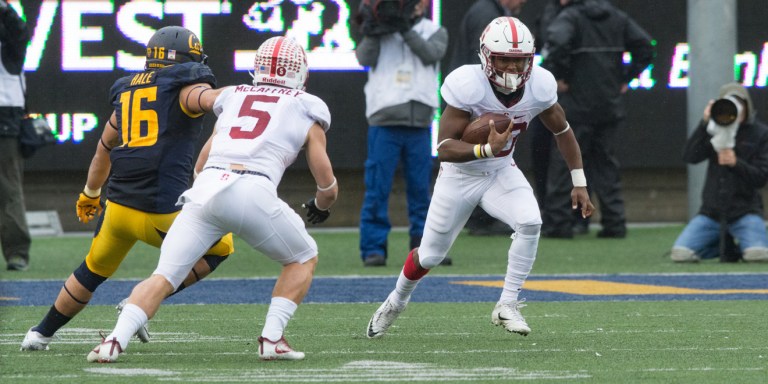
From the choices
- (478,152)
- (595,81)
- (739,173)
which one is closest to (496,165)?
(478,152)

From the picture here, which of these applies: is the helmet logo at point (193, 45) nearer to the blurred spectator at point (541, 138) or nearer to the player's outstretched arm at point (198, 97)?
the player's outstretched arm at point (198, 97)

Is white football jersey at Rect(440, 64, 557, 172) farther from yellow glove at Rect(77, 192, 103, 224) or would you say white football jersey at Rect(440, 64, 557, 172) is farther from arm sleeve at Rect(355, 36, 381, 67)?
arm sleeve at Rect(355, 36, 381, 67)

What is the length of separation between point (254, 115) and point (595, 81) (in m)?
7.62

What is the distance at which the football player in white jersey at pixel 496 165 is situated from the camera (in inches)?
258

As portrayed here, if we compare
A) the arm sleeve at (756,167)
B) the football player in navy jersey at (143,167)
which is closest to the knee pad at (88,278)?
the football player in navy jersey at (143,167)

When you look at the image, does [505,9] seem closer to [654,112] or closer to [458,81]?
[654,112]

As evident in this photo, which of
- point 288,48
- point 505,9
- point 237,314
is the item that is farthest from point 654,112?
point 288,48

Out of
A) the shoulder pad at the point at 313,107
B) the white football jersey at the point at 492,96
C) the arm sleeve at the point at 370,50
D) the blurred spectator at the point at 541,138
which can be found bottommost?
the blurred spectator at the point at 541,138

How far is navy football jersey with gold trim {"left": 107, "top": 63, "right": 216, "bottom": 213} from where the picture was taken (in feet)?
20.3

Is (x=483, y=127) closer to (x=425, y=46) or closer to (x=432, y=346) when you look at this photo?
(x=432, y=346)

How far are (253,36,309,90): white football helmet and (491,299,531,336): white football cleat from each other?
4.67 ft

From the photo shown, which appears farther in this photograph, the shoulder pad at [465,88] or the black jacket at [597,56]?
the black jacket at [597,56]

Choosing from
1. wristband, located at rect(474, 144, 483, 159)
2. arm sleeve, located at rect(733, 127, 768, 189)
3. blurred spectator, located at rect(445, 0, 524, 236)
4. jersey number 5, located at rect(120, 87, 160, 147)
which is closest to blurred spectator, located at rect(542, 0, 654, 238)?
blurred spectator, located at rect(445, 0, 524, 236)

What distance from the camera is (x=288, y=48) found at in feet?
19.0
